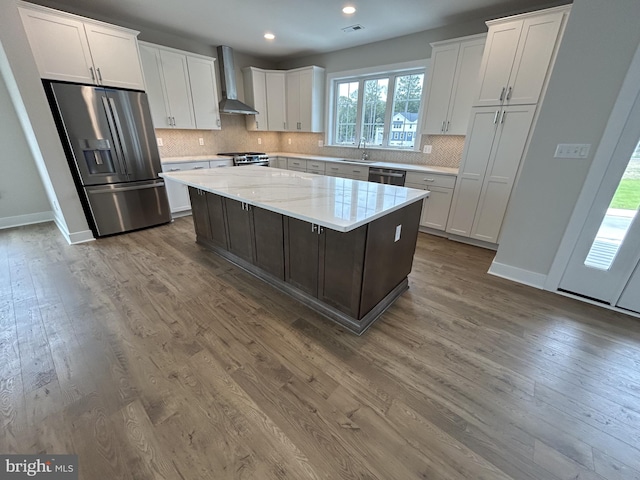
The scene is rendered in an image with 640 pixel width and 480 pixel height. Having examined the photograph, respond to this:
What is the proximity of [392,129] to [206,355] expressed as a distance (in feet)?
14.1

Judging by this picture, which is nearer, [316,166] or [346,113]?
[316,166]

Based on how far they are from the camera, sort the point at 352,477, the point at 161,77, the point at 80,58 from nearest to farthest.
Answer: the point at 352,477 → the point at 80,58 → the point at 161,77

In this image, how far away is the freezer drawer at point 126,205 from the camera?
337cm

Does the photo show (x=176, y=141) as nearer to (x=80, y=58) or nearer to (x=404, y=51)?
(x=80, y=58)

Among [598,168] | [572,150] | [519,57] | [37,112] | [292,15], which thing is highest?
[292,15]

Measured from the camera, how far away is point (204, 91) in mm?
4387

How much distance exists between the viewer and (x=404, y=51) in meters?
3.97

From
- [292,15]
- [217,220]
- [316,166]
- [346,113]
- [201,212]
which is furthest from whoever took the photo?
[346,113]

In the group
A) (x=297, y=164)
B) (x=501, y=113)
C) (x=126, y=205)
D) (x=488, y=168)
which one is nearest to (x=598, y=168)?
(x=488, y=168)

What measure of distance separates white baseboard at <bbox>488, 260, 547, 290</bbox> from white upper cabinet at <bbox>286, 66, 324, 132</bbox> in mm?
4016

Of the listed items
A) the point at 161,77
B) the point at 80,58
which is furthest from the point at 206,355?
the point at 161,77

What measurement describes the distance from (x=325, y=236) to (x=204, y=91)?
159 inches

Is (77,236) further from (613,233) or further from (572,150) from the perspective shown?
(613,233)

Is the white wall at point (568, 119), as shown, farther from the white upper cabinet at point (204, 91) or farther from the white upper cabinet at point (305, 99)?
the white upper cabinet at point (204, 91)
